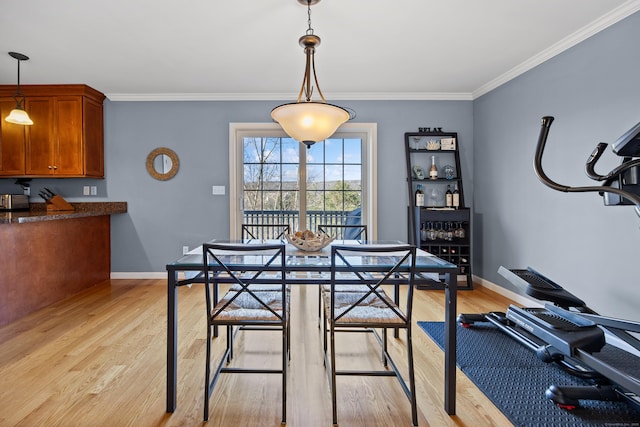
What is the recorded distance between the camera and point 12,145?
4.07m

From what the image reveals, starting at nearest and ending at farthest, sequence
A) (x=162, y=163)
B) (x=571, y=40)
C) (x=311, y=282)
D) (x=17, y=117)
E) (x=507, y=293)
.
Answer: (x=311, y=282)
(x=571, y=40)
(x=17, y=117)
(x=507, y=293)
(x=162, y=163)

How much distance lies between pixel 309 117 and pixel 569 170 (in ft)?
7.57

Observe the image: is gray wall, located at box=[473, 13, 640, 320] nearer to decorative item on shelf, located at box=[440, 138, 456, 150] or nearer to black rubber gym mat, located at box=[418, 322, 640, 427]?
decorative item on shelf, located at box=[440, 138, 456, 150]

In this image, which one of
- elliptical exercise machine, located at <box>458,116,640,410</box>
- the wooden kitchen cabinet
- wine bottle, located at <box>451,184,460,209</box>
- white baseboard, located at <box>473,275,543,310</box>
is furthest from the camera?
wine bottle, located at <box>451,184,460,209</box>

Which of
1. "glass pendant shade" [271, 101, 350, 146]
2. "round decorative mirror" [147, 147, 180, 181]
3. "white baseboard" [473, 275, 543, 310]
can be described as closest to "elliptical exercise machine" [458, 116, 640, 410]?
"white baseboard" [473, 275, 543, 310]

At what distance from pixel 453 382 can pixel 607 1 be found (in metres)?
2.73

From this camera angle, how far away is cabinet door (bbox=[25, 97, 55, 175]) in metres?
4.05

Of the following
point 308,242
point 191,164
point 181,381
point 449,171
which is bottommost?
point 181,381

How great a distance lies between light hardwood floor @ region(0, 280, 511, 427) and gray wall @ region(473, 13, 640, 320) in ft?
4.13

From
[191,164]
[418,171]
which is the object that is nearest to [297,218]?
[191,164]

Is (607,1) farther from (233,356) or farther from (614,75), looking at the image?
(233,356)

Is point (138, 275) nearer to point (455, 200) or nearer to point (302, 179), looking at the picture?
point (302, 179)

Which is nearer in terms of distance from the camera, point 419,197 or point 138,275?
point 419,197

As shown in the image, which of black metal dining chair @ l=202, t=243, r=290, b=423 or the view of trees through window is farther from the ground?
the view of trees through window
